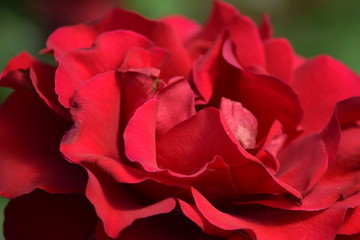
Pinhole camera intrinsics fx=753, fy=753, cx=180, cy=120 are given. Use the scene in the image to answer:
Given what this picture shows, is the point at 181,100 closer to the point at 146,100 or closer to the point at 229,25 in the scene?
the point at 146,100

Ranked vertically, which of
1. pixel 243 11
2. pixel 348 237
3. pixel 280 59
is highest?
pixel 280 59

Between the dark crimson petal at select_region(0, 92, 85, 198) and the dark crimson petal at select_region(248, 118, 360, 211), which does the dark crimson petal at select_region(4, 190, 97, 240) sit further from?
the dark crimson petal at select_region(248, 118, 360, 211)

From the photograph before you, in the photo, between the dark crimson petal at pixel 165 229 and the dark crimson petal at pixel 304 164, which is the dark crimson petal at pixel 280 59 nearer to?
the dark crimson petal at pixel 304 164

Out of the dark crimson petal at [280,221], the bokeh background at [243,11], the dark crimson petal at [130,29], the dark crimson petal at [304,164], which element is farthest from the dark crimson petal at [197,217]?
the bokeh background at [243,11]

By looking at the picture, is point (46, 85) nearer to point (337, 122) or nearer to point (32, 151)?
point (32, 151)

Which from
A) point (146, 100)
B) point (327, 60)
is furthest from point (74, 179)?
point (327, 60)

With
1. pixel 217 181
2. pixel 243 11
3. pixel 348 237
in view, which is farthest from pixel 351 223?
pixel 243 11

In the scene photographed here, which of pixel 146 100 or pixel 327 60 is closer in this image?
pixel 146 100
